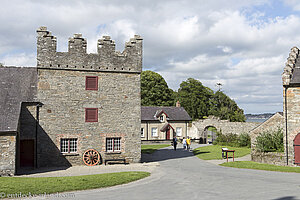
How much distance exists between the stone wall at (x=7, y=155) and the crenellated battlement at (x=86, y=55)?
19.8 feet

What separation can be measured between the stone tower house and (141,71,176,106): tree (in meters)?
37.0


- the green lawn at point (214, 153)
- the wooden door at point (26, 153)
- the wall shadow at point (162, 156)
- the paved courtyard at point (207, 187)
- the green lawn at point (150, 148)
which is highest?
the wooden door at point (26, 153)

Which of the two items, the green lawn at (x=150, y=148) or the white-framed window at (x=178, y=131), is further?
the white-framed window at (x=178, y=131)

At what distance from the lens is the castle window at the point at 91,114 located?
2122cm

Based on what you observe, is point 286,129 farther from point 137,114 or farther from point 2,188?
point 2,188

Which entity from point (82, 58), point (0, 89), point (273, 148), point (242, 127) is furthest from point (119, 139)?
point (242, 127)

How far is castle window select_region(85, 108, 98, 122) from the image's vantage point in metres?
21.2

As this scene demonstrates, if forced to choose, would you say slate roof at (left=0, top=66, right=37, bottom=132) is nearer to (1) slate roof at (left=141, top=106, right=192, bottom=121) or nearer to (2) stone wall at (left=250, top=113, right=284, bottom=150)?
(2) stone wall at (left=250, top=113, right=284, bottom=150)

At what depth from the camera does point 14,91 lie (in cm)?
2002

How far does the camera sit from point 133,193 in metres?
12.4

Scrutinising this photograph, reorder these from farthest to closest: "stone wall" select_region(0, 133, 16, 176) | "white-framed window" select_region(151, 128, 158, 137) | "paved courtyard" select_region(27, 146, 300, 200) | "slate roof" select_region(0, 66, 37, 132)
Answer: "white-framed window" select_region(151, 128, 158, 137), "slate roof" select_region(0, 66, 37, 132), "stone wall" select_region(0, 133, 16, 176), "paved courtyard" select_region(27, 146, 300, 200)

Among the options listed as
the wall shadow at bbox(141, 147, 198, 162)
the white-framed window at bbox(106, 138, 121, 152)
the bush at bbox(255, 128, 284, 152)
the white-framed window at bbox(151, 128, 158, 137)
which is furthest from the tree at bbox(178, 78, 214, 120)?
the white-framed window at bbox(106, 138, 121, 152)

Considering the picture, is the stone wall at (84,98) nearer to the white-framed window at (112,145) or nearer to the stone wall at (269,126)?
the white-framed window at (112,145)

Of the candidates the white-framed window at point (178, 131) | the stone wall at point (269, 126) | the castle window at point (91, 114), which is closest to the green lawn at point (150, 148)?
the white-framed window at point (178, 131)
